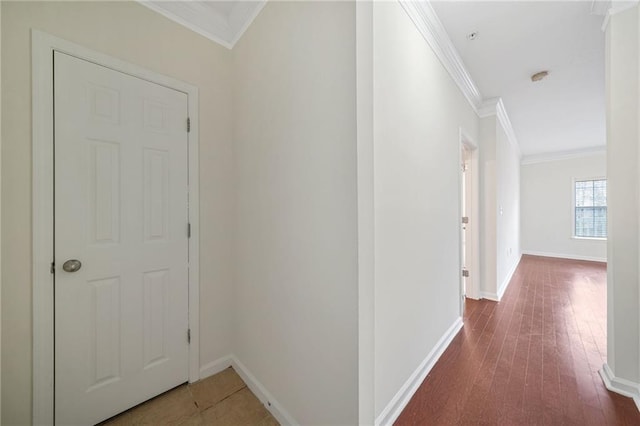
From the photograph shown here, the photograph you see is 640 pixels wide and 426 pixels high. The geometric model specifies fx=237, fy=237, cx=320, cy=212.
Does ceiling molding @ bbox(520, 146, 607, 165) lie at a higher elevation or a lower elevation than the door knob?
higher

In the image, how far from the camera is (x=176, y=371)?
1.66 m

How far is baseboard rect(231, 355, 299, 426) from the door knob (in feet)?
4.00

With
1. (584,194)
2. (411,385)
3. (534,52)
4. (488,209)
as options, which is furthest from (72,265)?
(584,194)

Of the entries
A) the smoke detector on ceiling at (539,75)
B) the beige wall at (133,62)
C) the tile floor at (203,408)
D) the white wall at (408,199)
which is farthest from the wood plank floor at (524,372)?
the smoke detector on ceiling at (539,75)

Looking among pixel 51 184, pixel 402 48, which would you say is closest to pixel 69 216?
pixel 51 184

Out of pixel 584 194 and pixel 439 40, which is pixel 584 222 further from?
pixel 439 40

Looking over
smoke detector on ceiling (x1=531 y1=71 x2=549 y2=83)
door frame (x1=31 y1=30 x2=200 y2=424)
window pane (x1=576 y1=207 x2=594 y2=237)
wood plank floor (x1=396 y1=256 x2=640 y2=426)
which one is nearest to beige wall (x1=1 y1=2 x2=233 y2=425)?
door frame (x1=31 y1=30 x2=200 y2=424)

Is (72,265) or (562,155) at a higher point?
(562,155)

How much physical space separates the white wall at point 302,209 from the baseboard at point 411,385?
1.51 ft

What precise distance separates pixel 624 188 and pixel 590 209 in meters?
6.17

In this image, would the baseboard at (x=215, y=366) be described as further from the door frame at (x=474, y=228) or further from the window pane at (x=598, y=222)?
the window pane at (x=598, y=222)

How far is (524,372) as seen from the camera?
5.94 feet

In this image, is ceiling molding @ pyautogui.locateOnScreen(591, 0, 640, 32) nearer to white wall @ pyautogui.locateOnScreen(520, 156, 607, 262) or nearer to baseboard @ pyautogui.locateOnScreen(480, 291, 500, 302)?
baseboard @ pyautogui.locateOnScreen(480, 291, 500, 302)

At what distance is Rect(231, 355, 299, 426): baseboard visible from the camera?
136 cm
